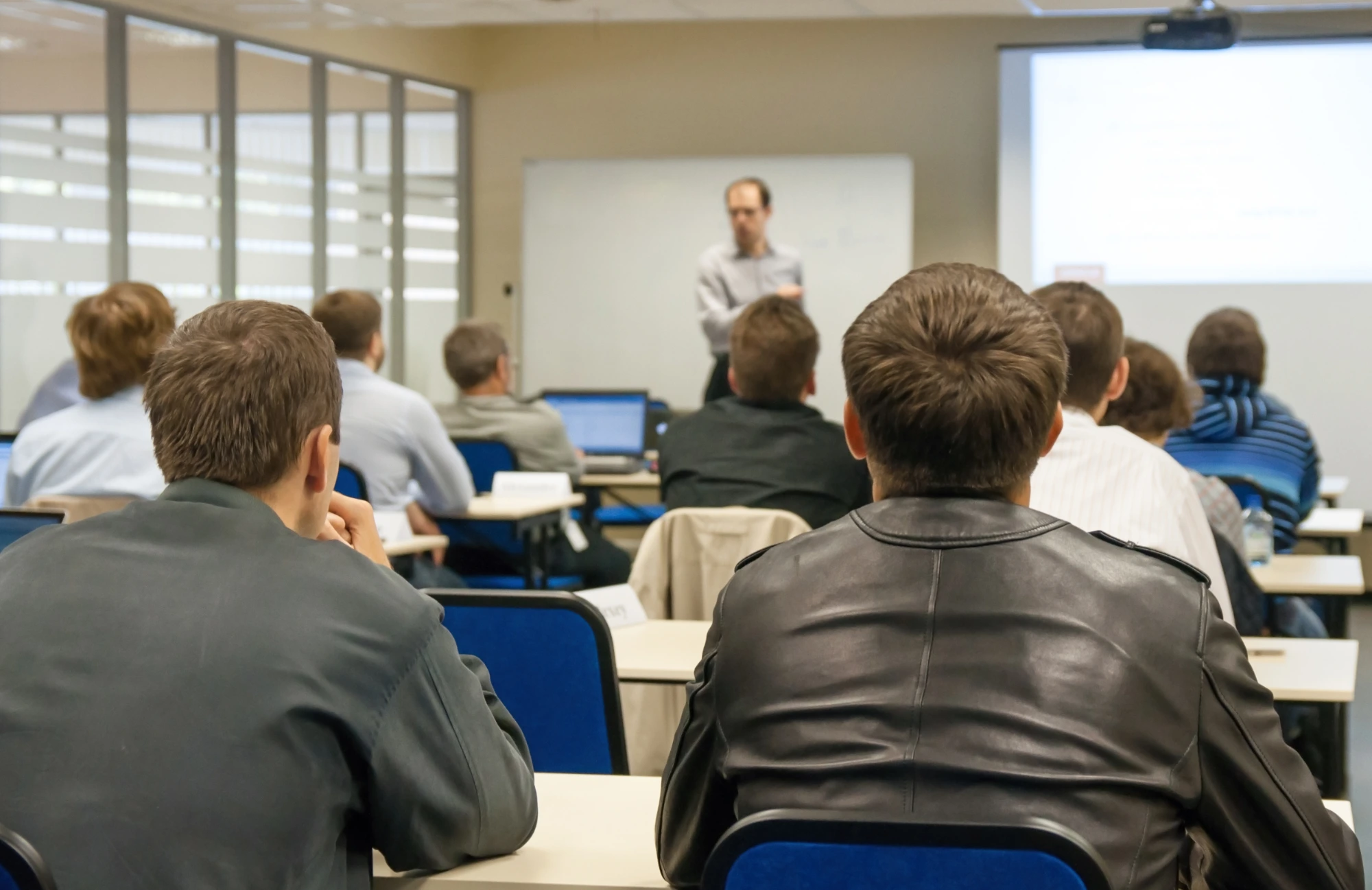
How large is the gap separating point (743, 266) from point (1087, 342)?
434cm

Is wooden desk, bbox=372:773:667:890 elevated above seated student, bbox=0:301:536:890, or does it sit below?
below

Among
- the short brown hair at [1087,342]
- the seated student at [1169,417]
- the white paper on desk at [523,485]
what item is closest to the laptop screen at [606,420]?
the white paper on desk at [523,485]

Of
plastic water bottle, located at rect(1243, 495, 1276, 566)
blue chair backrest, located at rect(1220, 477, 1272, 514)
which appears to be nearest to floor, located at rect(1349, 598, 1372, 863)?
plastic water bottle, located at rect(1243, 495, 1276, 566)

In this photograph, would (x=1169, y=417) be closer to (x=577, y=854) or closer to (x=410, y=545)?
(x=410, y=545)

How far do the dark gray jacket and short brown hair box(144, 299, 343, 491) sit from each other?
0.04 metres

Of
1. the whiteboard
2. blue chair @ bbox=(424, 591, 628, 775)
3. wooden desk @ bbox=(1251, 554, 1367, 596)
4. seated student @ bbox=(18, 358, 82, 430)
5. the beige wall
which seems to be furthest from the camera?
the beige wall

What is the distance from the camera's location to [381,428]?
439 cm

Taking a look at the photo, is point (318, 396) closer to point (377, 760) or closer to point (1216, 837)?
point (377, 760)

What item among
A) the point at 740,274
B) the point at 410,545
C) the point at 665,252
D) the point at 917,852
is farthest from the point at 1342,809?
the point at 665,252

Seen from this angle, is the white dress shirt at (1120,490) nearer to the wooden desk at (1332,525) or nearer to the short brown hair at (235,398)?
the short brown hair at (235,398)

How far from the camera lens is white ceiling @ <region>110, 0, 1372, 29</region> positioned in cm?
664

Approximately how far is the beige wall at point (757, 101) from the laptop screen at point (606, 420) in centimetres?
191

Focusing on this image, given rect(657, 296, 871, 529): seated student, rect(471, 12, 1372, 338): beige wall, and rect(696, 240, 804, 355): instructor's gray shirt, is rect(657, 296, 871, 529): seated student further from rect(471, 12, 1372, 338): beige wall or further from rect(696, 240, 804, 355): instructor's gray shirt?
rect(471, 12, 1372, 338): beige wall

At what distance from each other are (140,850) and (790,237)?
7309mm
